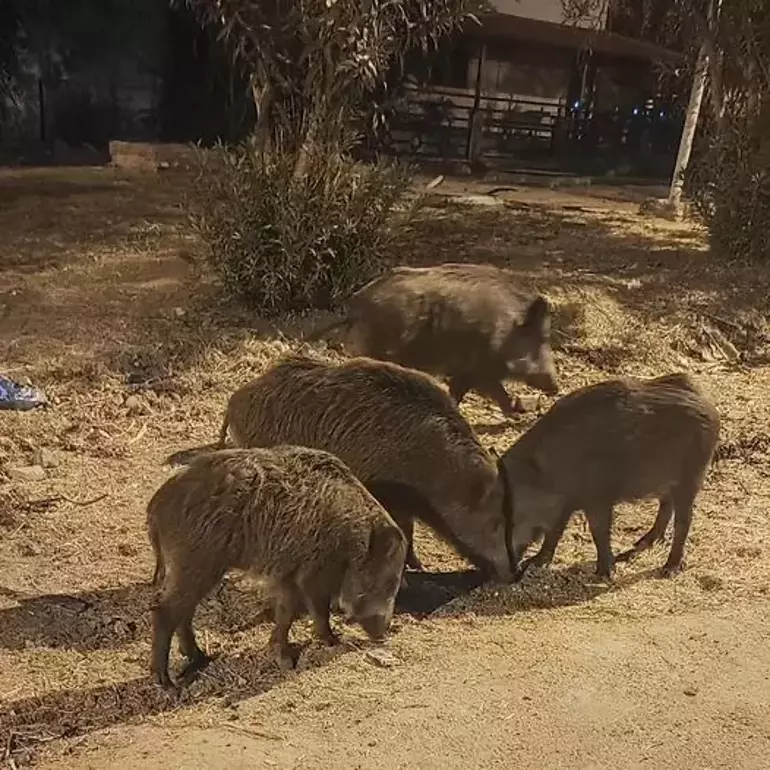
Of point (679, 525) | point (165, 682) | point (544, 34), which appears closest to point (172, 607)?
point (165, 682)

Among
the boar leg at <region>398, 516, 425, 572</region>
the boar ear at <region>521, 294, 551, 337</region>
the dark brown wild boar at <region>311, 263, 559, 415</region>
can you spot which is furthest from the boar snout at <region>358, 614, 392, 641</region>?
the boar ear at <region>521, 294, 551, 337</region>

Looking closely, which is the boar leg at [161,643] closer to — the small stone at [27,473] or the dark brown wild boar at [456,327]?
the small stone at [27,473]

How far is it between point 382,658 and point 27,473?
203 centimetres

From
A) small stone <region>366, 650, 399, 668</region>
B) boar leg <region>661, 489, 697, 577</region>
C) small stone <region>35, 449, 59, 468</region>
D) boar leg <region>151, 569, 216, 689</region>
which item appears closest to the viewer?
boar leg <region>151, 569, 216, 689</region>

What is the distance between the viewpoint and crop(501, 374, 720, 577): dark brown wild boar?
380 centimetres

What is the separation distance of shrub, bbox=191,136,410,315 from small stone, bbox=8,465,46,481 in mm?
2284

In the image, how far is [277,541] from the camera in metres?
3.10

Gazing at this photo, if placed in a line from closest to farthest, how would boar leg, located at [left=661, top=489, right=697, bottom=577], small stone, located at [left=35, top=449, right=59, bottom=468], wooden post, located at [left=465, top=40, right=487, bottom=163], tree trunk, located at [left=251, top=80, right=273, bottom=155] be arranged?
boar leg, located at [left=661, top=489, right=697, bottom=577], small stone, located at [left=35, top=449, right=59, bottom=468], tree trunk, located at [left=251, top=80, right=273, bottom=155], wooden post, located at [left=465, top=40, right=487, bottom=163]

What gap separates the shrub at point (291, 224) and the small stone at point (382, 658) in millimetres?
3556

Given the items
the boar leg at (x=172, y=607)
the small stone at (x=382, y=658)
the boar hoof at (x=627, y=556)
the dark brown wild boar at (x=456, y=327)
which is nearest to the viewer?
the boar leg at (x=172, y=607)

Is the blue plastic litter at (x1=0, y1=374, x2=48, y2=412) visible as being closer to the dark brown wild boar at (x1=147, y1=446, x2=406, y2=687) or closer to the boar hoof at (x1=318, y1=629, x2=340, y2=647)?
the dark brown wild boar at (x1=147, y1=446, x2=406, y2=687)

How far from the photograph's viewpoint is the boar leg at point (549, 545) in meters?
3.88

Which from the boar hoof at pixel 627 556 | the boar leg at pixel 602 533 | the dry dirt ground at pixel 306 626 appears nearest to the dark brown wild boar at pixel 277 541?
the dry dirt ground at pixel 306 626

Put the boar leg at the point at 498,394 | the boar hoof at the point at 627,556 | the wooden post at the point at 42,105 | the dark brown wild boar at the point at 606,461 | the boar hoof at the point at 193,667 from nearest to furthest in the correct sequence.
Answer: the boar hoof at the point at 193,667 → the dark brown wild boar at the point at 606,461 → the boar hoof at the point at 627,556 → the boar leg at the point at 498,394 → the wooden post at the point at 42,105
